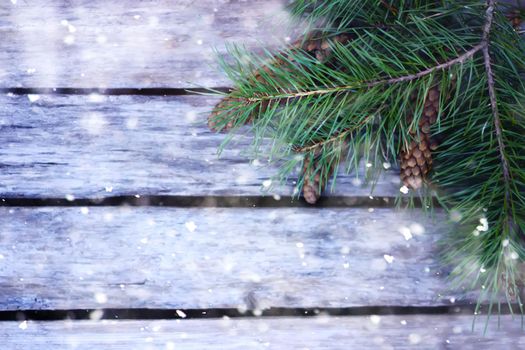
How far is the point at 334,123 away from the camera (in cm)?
72

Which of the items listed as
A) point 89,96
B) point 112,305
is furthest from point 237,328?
point 89,96

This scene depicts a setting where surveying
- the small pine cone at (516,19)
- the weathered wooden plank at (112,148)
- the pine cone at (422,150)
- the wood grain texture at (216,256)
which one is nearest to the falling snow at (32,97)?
the weathered wooden plank at (112,148)

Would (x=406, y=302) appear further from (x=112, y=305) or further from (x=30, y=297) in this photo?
(x=30, y=297)

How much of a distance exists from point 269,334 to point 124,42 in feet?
1.78

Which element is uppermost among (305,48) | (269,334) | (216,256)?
(305,48)

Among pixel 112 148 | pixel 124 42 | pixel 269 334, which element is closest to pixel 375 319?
pixel 269 334

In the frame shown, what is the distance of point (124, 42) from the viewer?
91 cm

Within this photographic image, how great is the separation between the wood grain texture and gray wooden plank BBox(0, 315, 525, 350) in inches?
1.3

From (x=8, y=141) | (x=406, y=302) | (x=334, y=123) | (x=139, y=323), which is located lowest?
(x=139, y=323)

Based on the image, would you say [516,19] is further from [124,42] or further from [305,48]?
[124,42]

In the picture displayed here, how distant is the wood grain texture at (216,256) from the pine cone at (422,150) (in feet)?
0.33

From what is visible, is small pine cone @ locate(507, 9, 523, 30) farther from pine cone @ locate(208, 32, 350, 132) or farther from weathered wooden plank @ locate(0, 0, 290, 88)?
weathered wooden plank @ locate(0, 0, 290, 88)

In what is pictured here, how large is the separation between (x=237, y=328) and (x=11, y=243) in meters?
0.40

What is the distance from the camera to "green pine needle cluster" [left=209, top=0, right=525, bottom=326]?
707 mm
